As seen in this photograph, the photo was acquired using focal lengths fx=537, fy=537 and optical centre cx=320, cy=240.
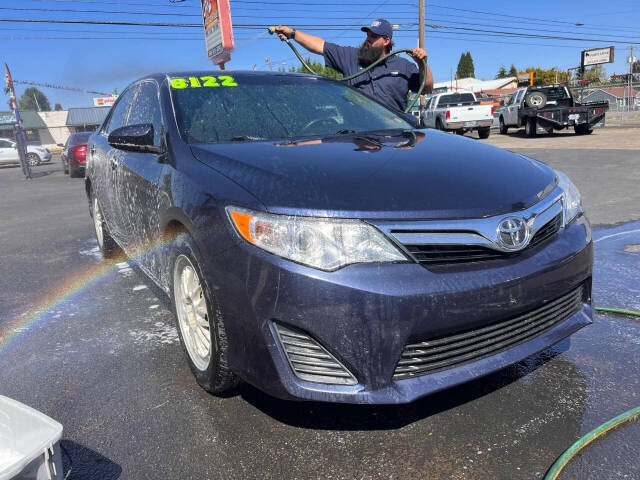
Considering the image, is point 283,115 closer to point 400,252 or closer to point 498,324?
point 400,252

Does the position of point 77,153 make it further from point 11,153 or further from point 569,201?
point 11,153

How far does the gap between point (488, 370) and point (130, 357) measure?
6.33ft

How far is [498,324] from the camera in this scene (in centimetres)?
197

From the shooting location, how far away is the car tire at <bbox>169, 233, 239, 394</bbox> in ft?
7.05

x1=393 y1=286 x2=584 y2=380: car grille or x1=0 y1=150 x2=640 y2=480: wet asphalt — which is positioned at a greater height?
x1=393 y1=286 x2=584 y2=380: car grille

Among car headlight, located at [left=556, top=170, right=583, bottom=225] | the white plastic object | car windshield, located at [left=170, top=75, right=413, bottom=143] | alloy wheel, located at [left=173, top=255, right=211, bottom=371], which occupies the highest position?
car windshield, located at [left=170, top=75, right=413, bottom=143]

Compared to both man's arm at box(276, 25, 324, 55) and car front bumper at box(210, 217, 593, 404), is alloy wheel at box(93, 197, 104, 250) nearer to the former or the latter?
man's arm at box(276, 25, 324, 55)

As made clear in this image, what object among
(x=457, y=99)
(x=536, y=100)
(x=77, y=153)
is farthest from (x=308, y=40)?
(x=457, y=99)

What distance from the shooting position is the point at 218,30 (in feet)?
44.7

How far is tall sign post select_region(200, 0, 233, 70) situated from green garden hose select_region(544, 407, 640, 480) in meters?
12.8

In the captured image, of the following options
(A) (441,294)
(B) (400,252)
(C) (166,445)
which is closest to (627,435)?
(A) (441,294)

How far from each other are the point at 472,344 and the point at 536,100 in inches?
788

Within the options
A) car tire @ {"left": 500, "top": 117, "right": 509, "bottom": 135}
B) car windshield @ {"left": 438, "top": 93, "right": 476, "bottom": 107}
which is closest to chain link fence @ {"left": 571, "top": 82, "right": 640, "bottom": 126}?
car tire @ {"left": 500, "top": 117, "right": 509, "bottom": 135}

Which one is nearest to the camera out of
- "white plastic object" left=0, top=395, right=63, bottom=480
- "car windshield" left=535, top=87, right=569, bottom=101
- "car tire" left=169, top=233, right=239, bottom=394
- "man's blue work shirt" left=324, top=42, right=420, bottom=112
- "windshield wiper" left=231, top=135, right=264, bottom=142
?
"white plastic object" left=0, top=395, right=63, bottom=480
